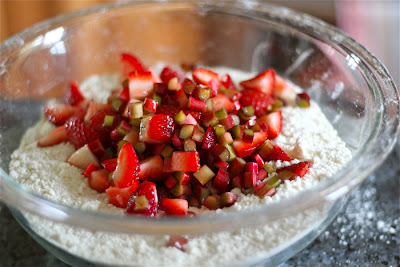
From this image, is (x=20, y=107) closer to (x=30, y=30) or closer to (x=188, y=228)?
(x=30, y=30)

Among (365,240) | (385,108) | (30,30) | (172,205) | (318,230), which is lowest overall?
(365,240)

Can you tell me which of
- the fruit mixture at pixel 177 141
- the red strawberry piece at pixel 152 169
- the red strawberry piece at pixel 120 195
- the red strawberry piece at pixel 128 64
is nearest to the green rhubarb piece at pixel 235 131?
the fruit mixture at pixel 177 141

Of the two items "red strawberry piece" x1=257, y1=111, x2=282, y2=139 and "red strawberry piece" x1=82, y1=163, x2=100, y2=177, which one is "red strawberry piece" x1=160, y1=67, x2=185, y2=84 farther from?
"red strawberry piece" x1=82, y1=163, x2=100, y2=177

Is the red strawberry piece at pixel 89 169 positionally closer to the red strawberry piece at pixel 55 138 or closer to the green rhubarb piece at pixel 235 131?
the red strawberry piece at pixel 55 138

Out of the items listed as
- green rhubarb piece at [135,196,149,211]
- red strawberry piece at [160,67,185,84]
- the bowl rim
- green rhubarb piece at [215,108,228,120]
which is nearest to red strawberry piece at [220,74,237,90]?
red strawberry piece at [160,67,185,84]

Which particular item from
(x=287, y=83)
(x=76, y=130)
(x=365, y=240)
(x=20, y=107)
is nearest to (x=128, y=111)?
(x=76, y=130)
